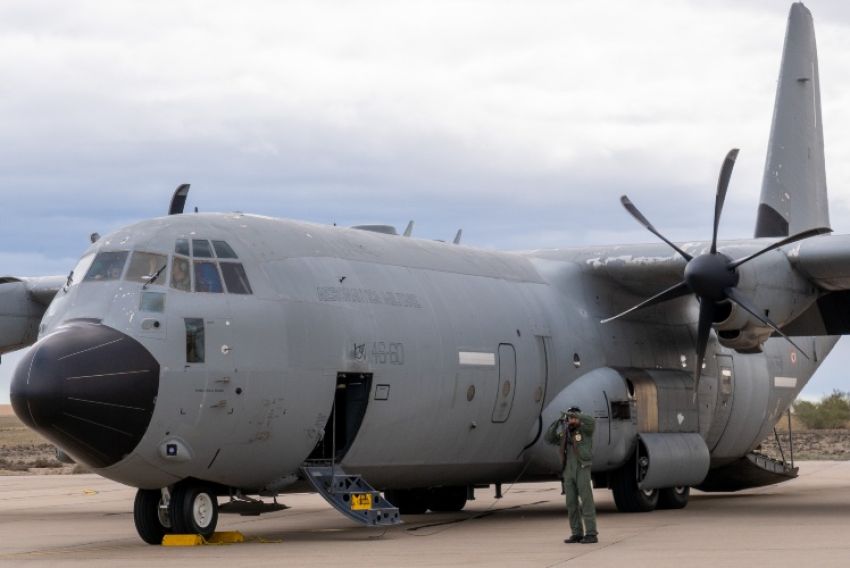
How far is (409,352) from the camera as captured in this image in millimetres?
17219

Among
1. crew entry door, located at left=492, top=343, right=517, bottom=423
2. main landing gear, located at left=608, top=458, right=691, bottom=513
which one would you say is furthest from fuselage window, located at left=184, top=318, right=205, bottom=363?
main landing gear, located at left=608, top=458, right=691, bottom=513

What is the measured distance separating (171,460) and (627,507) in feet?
30.2

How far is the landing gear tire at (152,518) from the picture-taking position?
15484 mm

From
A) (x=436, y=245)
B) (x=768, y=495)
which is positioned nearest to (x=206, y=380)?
(x=436, y=245)

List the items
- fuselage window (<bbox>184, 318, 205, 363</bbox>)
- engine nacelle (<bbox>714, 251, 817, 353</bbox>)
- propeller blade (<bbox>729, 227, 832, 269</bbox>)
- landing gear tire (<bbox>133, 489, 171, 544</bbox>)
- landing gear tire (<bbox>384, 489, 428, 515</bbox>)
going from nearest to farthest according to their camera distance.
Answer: fuselage window (<bbox>184, 318, 205, 363</bbox>) < landing gear tire (<bbox>133, 489, 171, 544</bbox>) < propeller blade (<bbox>729, 227, 832, 269</bbox>) < engine nacelle (<bbox>714, 251, 817, 353</bbox>) < landing gear tire (<bbox>384, 489, 428, 515</bbox>)

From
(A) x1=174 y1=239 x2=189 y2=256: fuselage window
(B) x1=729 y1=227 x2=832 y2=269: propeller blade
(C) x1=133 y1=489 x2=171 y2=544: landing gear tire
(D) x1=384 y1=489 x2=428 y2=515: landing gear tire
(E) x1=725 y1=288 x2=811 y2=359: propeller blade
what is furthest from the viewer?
(D) x1=384 y1=489 x2=428 y2=515: landing gear tire

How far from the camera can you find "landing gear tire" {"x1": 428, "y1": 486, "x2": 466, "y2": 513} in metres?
21.5

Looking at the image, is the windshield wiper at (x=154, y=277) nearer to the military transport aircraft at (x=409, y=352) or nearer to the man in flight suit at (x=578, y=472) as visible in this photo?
the military transport aircraft at (x=409, y=352)

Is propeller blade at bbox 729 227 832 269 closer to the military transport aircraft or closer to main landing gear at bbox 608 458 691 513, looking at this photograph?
the military transport aircraft

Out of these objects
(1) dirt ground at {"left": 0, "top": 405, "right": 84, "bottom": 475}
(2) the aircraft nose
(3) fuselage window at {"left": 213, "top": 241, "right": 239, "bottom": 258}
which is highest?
(3) fuselage window at {"left": 213, "top": 241, "right": 239, "bottom": 258}

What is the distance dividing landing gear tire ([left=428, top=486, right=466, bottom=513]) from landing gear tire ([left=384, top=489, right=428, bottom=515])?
22cm

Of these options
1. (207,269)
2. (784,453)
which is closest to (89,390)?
(207,269)

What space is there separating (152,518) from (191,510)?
24.7 inches

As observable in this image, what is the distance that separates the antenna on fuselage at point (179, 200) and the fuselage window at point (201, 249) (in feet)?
7.59
